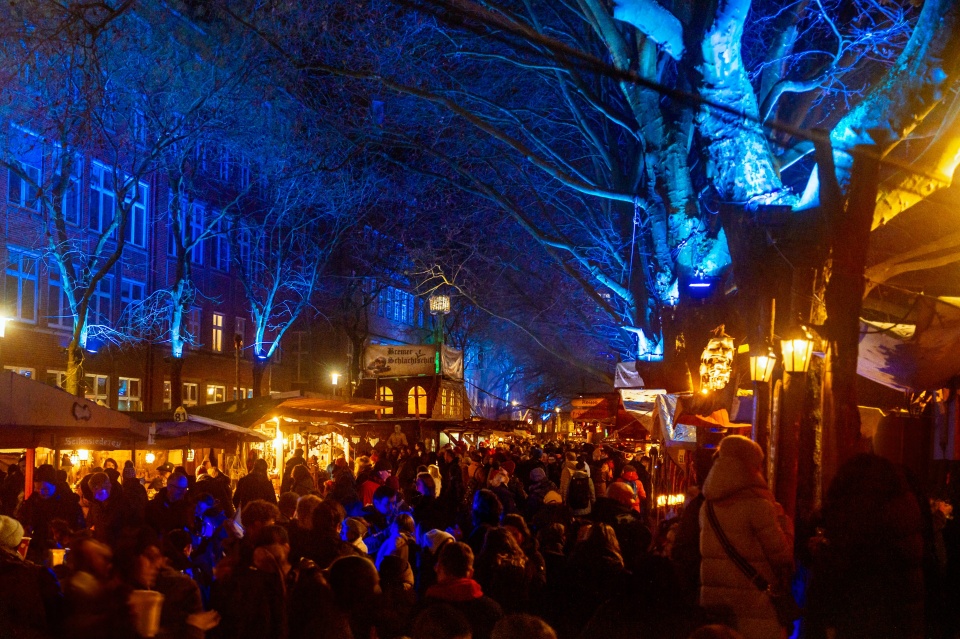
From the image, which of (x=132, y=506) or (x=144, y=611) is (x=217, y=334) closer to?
(x=132, y=506)

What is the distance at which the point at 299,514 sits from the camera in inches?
277

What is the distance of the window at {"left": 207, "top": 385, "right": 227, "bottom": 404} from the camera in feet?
123

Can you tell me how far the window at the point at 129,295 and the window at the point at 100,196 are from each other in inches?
93.9

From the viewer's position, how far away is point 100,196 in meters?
29.6

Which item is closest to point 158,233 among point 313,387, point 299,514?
point 313,387

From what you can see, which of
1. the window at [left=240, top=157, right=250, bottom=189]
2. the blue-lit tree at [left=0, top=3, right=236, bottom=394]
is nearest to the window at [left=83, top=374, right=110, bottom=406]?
the blue-lit tree at [left=0, top=3, right=236, bottom=394]

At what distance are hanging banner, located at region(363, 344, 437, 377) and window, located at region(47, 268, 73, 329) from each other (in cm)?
1514

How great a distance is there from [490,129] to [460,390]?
3440 centimetres

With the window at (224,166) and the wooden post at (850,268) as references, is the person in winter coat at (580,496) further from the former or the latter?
the window at (224,166)

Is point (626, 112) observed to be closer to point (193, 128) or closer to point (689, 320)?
point (689, 320)

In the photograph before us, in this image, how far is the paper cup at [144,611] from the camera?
2791mm

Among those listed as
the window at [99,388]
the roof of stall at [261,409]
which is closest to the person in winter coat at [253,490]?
the roof of stall at [261,409]

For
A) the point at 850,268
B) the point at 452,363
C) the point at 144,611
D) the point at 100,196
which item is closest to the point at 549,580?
the point at 144,611

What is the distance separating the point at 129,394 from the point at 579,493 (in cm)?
2457
